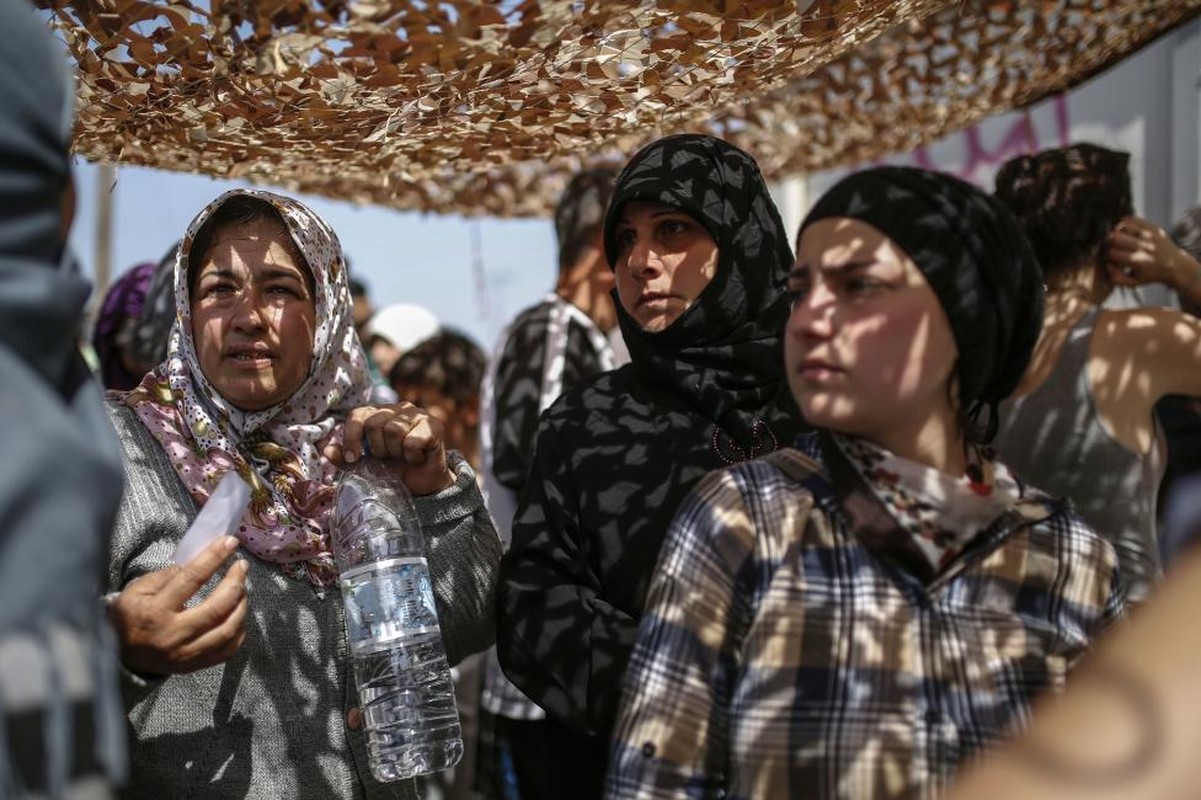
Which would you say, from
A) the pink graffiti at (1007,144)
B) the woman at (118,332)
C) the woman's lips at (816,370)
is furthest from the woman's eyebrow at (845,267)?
the pink graffiti at (1007,144)

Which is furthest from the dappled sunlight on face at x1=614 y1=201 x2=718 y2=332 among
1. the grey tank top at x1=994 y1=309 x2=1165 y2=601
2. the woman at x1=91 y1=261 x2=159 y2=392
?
the woman at x1=91 y1=261 x2=159 y2=392

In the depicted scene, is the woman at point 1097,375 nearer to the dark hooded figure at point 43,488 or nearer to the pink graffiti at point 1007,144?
the dark hooded figure at point 43,488

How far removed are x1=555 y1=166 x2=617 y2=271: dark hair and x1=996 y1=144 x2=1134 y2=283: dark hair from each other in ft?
4.20

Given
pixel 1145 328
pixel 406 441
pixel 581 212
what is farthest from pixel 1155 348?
pixel 581 212

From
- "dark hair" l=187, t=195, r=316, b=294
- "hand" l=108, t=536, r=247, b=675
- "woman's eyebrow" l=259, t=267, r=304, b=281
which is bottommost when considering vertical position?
"hand" l=108, t=536, r=247, b=675

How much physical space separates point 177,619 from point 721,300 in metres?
1.19

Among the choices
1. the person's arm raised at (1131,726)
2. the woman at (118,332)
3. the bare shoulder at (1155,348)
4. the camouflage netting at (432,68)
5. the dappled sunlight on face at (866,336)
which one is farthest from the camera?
the woman at (118,332)

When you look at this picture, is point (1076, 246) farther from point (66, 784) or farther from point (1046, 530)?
point (66, 784)

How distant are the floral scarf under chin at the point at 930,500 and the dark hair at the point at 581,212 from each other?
7.22 feet

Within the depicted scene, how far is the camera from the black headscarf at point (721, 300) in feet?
7.98

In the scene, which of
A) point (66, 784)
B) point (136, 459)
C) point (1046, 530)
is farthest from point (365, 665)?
point (1046, 530)

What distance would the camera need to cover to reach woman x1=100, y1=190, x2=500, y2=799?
219 centimetres

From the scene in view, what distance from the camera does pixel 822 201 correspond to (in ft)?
6.01

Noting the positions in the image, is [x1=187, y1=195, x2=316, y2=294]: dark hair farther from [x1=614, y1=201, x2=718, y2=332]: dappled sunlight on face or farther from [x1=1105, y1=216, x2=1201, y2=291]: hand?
[x1=1105, y1=216, x2=1201, y2=291]: hand
